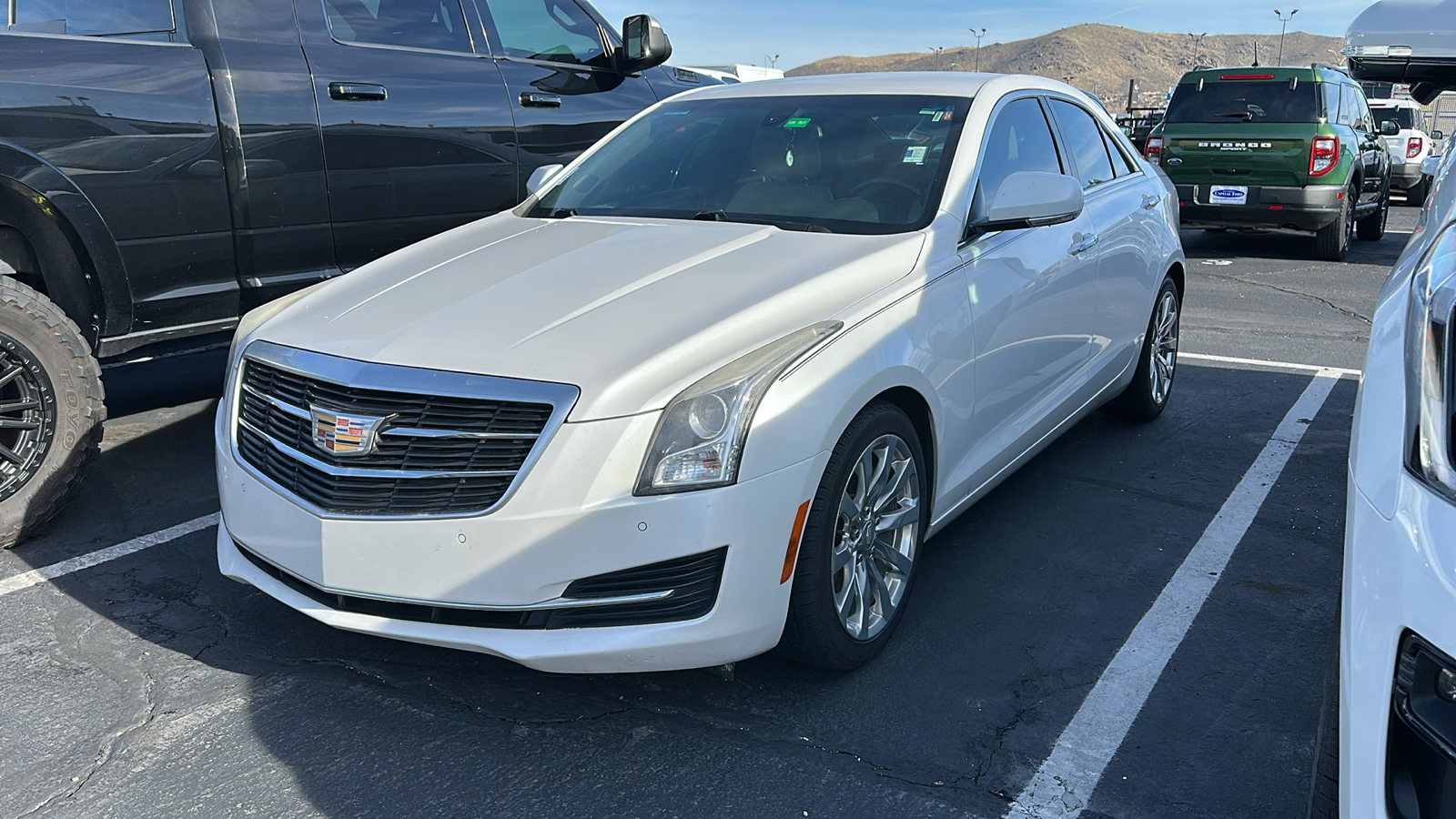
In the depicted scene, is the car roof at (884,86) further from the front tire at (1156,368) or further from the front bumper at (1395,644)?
the front bumper at (1395,644)

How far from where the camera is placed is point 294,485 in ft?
9.52

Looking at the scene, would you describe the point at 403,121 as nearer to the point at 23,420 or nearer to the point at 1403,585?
the point at 23,420

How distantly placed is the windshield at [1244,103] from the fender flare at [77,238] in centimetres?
1048

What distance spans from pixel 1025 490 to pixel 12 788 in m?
3.49

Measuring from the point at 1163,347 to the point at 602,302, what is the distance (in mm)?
3482

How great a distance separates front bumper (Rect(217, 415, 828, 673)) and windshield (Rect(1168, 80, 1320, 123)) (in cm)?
1032

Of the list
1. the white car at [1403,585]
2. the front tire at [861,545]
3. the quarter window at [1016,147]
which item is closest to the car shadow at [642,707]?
the front tire at [861,545]

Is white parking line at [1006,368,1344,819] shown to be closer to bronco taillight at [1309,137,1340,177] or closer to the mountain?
bronco taillight at [1309,137,1340,177]

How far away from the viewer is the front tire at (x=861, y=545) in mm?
2842

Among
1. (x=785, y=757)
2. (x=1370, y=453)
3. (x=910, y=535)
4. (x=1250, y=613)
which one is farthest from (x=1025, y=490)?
(x=1370, y=453)

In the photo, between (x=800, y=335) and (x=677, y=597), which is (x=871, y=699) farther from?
(x=800, y=335)

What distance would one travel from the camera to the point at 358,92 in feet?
15.5

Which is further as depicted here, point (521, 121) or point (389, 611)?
point (521, 121)

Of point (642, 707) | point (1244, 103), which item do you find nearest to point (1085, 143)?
point (642, 707)
